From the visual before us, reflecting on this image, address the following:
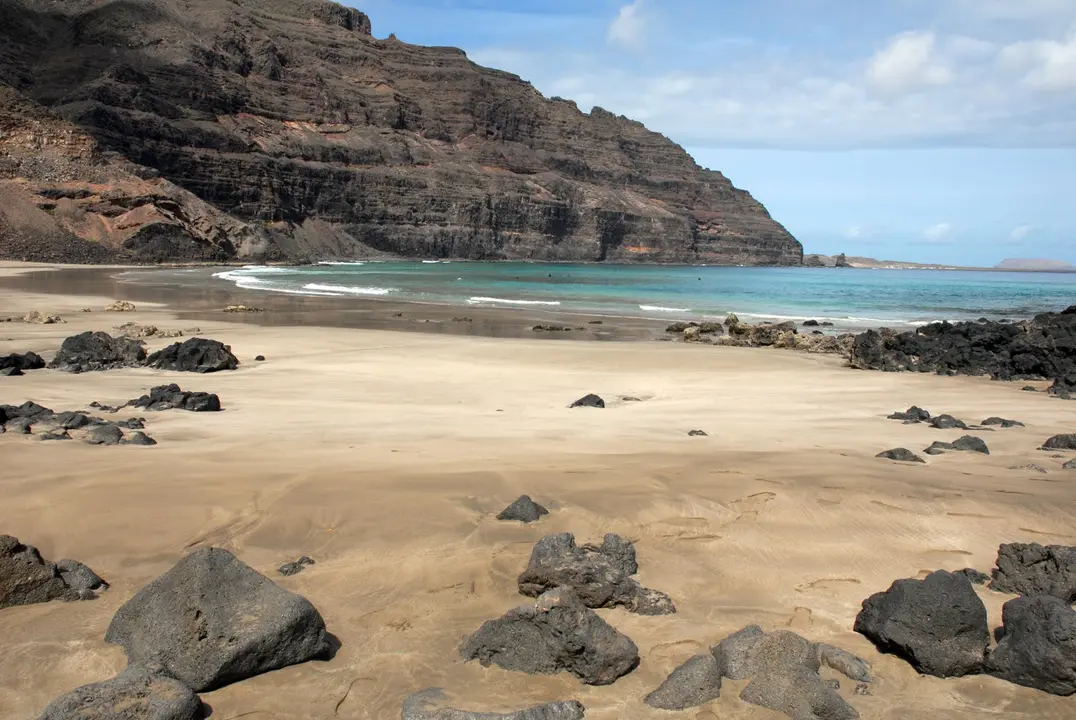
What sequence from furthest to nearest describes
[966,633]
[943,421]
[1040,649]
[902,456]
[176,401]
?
1. [943,421]
2. [176,401]
3. [902,456]
4. [966,633]
5. [1040,649]

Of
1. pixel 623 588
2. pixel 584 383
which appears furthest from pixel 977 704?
pixel 584 383

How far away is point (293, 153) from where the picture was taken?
117 m

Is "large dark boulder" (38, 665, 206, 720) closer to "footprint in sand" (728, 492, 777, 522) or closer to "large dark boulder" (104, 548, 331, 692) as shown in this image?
"large dark boulder" (104, 548, 331, 692)

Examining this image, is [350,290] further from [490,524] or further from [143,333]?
[490,524]

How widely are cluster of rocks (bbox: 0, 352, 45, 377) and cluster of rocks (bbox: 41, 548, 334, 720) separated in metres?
9.31

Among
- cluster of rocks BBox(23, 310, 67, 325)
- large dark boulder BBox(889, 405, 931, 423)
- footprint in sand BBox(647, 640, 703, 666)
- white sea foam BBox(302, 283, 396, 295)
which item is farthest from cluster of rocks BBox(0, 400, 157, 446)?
white sea foam BBox(302, 283, 396, 295)

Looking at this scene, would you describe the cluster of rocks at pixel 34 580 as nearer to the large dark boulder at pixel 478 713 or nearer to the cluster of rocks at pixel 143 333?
the large dark boulder at pixel 478 713

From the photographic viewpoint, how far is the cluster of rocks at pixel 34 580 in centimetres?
399

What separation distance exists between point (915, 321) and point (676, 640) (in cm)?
3156

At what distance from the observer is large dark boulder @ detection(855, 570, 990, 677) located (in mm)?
3680

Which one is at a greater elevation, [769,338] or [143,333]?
[769,338]

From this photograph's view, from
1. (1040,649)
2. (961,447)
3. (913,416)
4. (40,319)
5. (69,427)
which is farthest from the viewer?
(40,319)

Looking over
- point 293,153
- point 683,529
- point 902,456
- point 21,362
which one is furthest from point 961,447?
point 293,153

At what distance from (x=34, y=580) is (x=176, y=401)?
5194mm
